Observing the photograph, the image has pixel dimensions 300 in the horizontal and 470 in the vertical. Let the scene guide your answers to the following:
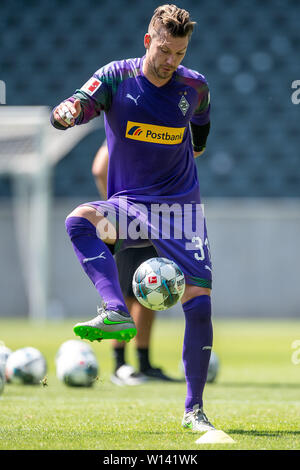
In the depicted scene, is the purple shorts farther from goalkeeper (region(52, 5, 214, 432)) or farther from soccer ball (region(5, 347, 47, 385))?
soccer ball (region(5, 347, 47, 385))

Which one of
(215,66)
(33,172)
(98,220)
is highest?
(215,66)

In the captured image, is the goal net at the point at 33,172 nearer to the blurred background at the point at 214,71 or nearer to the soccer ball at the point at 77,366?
the blurred background at the point at 214,71

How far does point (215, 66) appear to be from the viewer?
24.1 metres

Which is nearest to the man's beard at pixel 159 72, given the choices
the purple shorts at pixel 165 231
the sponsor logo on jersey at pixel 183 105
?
the sponsor logo on jersey at pixel 183 105

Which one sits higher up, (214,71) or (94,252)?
(214,71)

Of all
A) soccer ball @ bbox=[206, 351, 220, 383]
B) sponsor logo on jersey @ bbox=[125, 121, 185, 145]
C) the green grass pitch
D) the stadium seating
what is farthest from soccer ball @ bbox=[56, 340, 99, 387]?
the stadium seating

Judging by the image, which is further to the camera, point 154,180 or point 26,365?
point 26,365

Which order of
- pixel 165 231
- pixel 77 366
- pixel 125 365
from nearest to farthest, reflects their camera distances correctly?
1. pixel 165 231
2. pixel 77 366
3. pixel 125 365

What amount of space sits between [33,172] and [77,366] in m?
11.9

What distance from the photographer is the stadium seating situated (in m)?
23.1

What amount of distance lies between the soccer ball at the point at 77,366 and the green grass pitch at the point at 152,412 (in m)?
0.10

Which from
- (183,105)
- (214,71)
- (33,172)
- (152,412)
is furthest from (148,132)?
(214,71)

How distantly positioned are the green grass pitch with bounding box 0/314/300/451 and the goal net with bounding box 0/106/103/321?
7563 millimetres

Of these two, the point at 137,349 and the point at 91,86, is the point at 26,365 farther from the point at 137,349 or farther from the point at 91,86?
the point at 91,86
